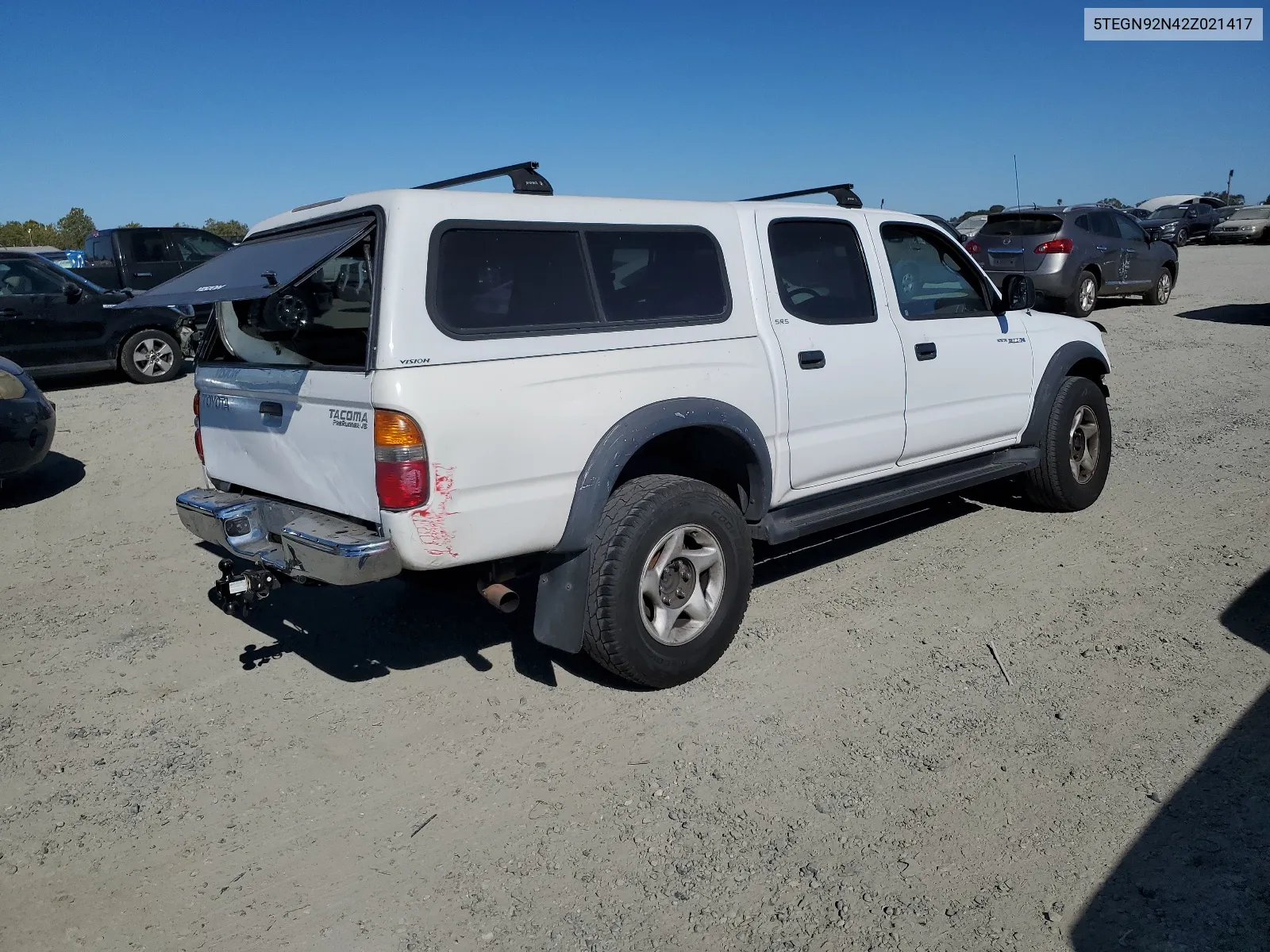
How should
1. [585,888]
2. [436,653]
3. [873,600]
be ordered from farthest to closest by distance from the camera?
[873,600] → [436,653] → [585,888]

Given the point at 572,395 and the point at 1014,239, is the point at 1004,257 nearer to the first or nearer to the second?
the point at 1014,239

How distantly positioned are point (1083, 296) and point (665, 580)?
496 inches

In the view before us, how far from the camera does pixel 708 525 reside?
4.02 metres

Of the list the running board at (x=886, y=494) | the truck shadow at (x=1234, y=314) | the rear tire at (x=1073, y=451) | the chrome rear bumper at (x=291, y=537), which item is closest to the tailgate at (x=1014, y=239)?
the truck shadow at (x=1234, y=314)

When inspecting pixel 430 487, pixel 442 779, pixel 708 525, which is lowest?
pixel 442 779

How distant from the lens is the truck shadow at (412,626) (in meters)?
4.38

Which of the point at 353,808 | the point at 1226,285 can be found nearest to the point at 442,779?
the point at 353,808

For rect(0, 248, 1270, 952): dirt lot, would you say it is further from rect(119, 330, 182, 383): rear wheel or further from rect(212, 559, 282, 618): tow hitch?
rect(119, 330, 182, 383): rear wheel

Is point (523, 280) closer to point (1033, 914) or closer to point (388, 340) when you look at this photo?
point (388, 340)

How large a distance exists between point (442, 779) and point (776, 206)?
2931 mm

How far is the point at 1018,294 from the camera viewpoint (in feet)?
18.2

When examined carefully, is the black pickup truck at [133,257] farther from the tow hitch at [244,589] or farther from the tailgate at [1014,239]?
the tow hitch at [244,589]

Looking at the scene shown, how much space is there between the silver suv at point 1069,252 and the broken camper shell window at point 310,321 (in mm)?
11574

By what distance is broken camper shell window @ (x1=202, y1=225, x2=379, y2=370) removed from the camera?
3955 millimetres
